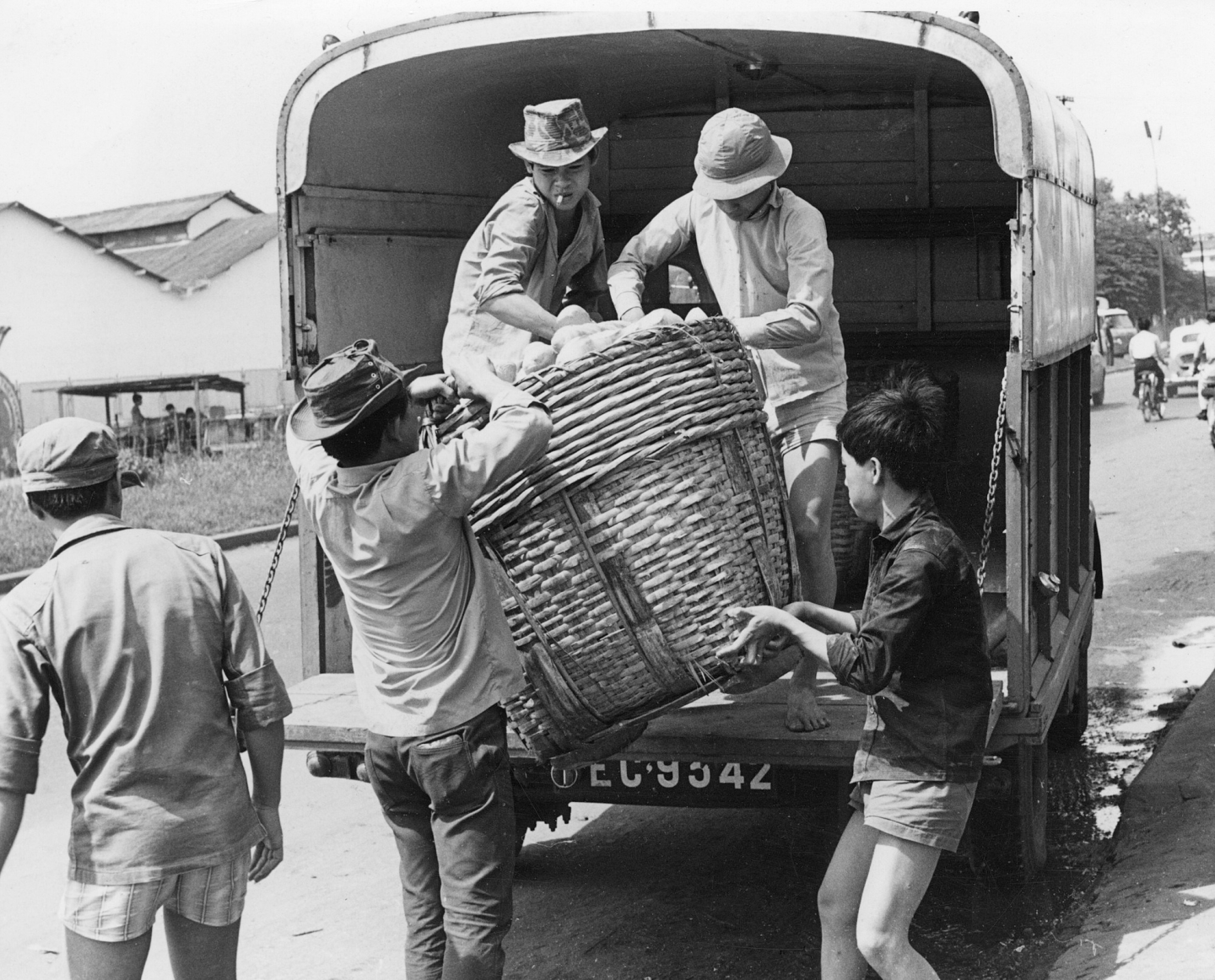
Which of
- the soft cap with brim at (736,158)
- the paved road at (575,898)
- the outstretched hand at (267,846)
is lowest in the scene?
the paved road at (575,898)

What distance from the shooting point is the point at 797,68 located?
6430 millimetres

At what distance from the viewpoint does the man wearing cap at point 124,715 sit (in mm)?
2859

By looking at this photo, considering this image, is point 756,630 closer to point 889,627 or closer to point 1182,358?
point 889,627

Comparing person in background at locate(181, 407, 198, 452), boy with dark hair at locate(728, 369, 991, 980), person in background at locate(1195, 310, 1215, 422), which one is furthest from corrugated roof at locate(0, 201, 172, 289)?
boy with dark hair at locate(728, 369, 991, 980)

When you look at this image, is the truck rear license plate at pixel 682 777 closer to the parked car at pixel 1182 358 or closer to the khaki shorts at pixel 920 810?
the khaki shorts at pixel 920 810

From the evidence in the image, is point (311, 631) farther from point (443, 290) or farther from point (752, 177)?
point (752, 177)

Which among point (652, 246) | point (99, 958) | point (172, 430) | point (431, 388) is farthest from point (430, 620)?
point (172, 430)

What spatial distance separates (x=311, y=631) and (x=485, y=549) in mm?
1469

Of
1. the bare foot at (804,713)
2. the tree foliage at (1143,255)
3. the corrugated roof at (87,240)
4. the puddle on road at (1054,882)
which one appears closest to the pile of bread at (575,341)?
the bare foot at (804,713)

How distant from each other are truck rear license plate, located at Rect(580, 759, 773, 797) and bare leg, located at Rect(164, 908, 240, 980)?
4.96ft

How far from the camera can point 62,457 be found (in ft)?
9.68

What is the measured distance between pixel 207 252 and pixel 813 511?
35.3 metres

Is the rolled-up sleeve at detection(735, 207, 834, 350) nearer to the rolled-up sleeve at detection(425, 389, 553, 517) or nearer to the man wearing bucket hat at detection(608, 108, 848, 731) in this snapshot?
the man wearing bucket hat at detection(608, 108, 848, 731)

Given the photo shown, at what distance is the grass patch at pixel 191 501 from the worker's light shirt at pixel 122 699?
32.3ft
